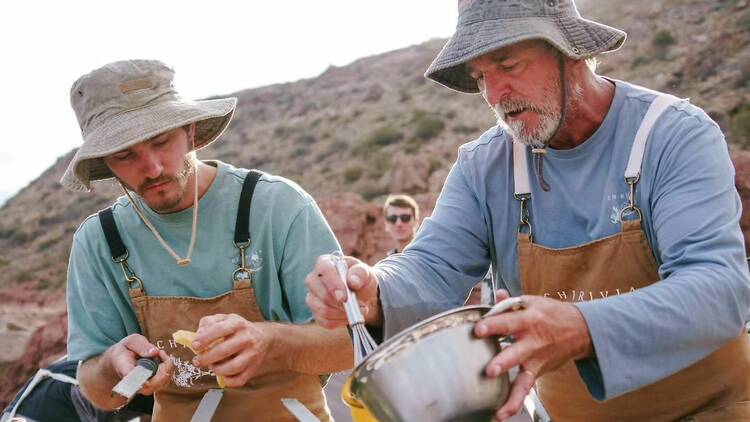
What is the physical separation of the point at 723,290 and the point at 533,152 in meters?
0.82

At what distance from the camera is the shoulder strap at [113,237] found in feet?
8.88

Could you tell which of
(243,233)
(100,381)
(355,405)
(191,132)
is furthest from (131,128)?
(355,405)

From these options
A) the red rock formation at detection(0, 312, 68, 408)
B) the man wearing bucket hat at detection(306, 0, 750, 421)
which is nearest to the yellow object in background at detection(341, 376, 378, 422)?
the man wearing bucket hat at detection(306, 0, 750, 421)

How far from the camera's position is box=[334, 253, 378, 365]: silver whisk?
5.72ft

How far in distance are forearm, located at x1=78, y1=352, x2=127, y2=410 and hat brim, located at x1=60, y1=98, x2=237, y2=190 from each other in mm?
679

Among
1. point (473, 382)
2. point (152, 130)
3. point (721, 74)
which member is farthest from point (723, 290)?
point (721, 74)

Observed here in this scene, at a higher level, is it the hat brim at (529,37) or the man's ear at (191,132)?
the hat brim at (529,37)

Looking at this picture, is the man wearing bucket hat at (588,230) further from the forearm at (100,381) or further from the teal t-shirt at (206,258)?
the forearm at (100,381)

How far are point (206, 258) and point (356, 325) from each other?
107cm

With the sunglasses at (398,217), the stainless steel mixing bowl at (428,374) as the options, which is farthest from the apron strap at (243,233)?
the sunglasses at (398,217)

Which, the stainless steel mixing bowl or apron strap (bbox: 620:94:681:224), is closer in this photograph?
the stainless steel mixing bowl

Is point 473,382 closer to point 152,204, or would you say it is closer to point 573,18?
point 573,18

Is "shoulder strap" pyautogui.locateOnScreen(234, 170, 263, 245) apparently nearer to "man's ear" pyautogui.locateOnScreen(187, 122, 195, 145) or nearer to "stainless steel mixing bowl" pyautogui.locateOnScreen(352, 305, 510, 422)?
"man's ear" pyautogui.locateOnScreen(187, 122, 195, 145)

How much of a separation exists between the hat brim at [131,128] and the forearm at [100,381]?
679 millimetres
